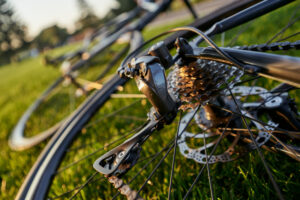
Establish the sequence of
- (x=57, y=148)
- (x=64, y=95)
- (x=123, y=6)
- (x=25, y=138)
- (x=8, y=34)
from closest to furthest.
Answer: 1. (x=57, y=148)
2. (x=25, y=138)
3. (x=64, y=95)
4. (x=123, y=6)
5. (x=8, y=34)

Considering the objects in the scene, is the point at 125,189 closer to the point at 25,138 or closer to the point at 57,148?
the point at 57,148

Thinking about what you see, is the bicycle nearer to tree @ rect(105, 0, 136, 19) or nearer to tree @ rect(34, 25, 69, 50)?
tree @ rect(105, 0, 136, 19)

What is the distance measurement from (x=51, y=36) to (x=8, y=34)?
671 cm

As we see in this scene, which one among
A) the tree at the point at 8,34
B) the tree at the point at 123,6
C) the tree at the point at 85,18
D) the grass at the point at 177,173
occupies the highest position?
the tree at the point at 8,34

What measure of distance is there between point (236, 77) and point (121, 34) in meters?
1.66

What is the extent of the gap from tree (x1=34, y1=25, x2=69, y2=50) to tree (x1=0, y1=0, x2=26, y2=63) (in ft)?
10.5

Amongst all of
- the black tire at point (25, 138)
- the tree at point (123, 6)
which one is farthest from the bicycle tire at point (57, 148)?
the tree at point (123, 6)

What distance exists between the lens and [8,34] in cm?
3853

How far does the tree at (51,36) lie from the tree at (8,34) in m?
3.21

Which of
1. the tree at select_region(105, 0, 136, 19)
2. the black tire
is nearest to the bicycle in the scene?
the black tire

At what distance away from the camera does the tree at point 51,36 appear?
40.6 metres

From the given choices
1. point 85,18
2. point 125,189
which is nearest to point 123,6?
point 85,18

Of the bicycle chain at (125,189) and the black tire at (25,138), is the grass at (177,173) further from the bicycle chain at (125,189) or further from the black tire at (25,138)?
A: the bicycle chain at (125,189)

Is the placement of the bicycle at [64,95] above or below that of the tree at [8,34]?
below
